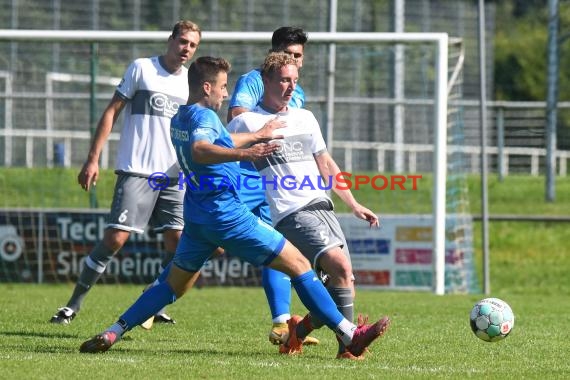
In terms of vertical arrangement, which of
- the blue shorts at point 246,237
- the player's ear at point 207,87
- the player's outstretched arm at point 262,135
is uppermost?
the player's ear at point 207,87

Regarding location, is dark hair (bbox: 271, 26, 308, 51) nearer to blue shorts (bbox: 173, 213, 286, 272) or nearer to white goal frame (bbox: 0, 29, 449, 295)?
blue shorts (bbox: 173, 213, 286, 272)

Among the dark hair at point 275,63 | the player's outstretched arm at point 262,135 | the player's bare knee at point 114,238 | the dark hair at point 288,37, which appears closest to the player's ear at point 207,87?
the player's outstretched arm at point 262,135

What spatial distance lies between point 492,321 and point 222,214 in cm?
191

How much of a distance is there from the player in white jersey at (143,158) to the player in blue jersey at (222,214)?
6.49ft

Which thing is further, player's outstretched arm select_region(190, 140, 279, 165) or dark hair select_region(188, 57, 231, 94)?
dark hair select_region(188, 57, 231, 94)

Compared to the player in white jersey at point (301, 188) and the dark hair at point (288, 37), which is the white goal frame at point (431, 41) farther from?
the player in white jersey at point (301, 188)

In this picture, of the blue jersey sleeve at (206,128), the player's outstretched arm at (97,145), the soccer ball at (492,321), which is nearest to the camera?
the blue jersey sleeve at (206,128)

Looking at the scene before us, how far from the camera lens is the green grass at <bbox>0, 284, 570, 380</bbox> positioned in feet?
21.0

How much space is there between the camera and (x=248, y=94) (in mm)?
8055

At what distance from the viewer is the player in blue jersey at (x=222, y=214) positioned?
682 cm

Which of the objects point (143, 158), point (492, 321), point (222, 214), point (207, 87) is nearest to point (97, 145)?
point (143, 158)

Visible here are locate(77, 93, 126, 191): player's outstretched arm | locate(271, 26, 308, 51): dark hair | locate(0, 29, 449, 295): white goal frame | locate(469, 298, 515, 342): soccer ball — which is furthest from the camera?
locate(0, 29, 449, 295): white goal frame

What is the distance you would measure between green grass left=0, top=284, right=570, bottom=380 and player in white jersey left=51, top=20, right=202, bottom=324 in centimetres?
57

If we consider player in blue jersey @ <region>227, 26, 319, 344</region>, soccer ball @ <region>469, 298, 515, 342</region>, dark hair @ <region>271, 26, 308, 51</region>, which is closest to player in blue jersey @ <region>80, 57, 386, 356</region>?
player in blue jersey @ <region>227, 26, 319, 344</region>
